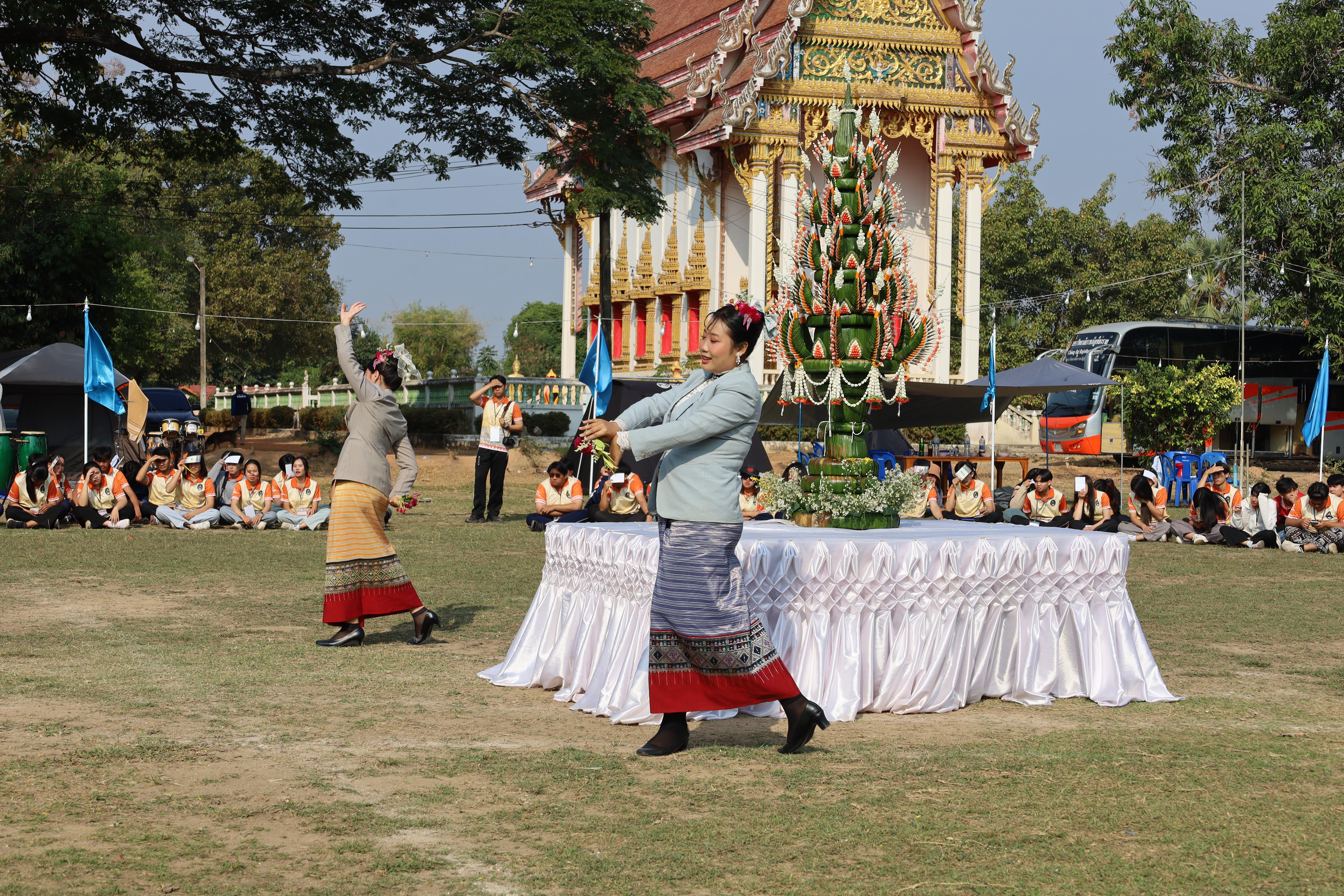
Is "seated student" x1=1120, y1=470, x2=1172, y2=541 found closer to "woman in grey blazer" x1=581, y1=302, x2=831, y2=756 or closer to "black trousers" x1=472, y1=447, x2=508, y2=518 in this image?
"black trousers" x1=472, y1=447, x2=508, y2=518

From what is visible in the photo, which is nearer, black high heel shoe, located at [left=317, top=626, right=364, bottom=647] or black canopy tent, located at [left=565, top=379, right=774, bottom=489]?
black high heel shoe, located at [left=317, top=626, right=364, bottom=647]

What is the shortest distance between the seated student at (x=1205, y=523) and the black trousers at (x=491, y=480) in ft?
30.0

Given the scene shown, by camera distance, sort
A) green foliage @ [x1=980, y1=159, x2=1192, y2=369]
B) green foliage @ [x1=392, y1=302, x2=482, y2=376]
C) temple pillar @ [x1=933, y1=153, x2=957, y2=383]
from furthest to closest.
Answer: green foliage @ [x1=392, y1=302, x2=482, y2=376] → green foliage @ [x1=980, y1=159, x2=1192, y2=369] → temple pillar @ [x1=933, y1=153, x2=957, y2=383]

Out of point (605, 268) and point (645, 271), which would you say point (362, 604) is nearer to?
point (605, 268)

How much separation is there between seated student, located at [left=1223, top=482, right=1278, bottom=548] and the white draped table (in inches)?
413

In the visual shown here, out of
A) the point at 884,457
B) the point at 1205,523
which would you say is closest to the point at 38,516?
the point at 884,457

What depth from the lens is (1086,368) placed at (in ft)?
111

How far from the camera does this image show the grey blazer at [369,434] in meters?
8.10

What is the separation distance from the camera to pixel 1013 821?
465cm

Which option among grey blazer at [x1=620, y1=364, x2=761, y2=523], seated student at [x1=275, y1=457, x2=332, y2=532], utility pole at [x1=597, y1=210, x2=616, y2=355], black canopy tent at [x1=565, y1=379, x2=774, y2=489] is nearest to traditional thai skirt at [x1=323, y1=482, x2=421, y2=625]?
grey blazer at [x1=620, y1=364, x2=761, y2=523]

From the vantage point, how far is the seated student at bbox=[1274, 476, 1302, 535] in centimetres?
1664

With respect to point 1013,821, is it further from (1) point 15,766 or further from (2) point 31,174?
(2) point 31,174

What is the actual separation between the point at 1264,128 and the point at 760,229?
38.8 ft

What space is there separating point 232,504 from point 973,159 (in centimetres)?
1937
